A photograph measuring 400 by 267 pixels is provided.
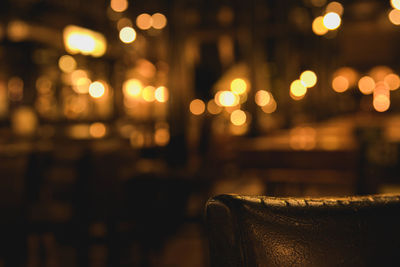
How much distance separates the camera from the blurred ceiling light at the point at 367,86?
791 inches

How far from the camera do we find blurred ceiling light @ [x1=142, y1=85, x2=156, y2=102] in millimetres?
16284

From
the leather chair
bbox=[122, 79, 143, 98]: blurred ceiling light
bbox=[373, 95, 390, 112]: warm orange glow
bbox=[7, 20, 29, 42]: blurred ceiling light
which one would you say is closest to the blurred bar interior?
bbox=[7, 20, 29, 42]: blurred ceiling light

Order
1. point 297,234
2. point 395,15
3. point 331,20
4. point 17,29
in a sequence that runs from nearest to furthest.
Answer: point 297,234 → point 17,29 → point 331,20 → point 395,15

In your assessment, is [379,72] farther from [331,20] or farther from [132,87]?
[331,20]

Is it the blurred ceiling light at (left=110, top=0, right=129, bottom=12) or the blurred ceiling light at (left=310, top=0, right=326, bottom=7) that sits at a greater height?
the blurred ceiling light at (left=110, top=0, right=129, bottom=12)

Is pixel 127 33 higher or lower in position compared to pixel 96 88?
higher

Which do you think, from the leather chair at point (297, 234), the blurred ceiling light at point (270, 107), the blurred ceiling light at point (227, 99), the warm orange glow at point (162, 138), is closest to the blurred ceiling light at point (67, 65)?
the warm orange glow at point (162, 138)

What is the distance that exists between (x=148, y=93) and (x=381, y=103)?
10933mm

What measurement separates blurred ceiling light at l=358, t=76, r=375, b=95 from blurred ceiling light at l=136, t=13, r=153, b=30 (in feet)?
43.6

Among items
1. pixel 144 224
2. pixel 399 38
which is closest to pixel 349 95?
pixel 399 38

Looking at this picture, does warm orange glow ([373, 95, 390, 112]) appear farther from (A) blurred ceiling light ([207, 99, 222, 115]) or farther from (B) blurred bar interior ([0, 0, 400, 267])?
(A) blurred ceiling light ([207, 99, 222, 115])

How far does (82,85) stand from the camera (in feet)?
41.0

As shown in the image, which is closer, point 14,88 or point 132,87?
point 14,88

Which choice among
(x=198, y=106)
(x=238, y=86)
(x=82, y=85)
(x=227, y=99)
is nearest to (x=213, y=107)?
(x=198, y=106)
